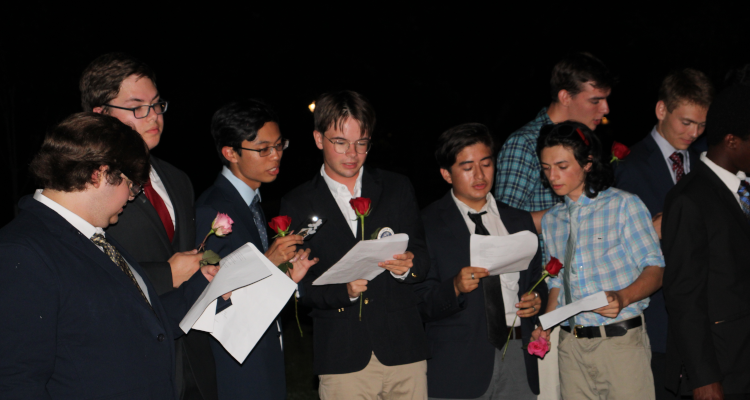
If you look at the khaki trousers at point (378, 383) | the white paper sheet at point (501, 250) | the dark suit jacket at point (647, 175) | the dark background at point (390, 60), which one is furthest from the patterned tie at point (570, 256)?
the dark background at point (390, 60)

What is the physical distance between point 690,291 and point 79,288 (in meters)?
2.99

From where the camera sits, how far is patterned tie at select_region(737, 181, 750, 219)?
3.40 metres

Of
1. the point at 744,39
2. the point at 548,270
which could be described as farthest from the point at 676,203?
the point at 744,39

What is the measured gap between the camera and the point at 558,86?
4.64 meters

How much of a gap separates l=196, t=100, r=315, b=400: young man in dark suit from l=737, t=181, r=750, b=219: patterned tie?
101 inches

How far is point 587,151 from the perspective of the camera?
3.70 metres

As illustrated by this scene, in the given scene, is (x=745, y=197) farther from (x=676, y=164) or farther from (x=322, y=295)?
(x=322, y=295)

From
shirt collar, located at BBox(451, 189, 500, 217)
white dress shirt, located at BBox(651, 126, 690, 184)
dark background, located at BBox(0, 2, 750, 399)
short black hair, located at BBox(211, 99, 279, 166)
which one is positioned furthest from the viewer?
dark background, located at BBox(0, 2, 750, 399)

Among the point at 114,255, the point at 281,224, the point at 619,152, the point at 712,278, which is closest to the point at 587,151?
the point at 619,152

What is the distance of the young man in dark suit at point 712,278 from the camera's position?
310 centimetres

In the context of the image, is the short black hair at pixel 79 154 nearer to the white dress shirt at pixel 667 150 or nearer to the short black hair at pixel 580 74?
the short black hair at pixel 580 74

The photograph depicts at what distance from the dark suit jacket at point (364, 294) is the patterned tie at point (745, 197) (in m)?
1.91

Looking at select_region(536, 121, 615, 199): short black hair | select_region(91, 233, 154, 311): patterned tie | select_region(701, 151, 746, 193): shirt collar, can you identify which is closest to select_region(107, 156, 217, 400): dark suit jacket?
select_region(91, 233, 154, 311): patterned tie

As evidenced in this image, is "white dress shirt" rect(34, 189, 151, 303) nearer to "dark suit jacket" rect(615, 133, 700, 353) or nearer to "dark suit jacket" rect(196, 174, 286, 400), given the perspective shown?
"dark suit jacket" rect(196, 174, 286, 400)
